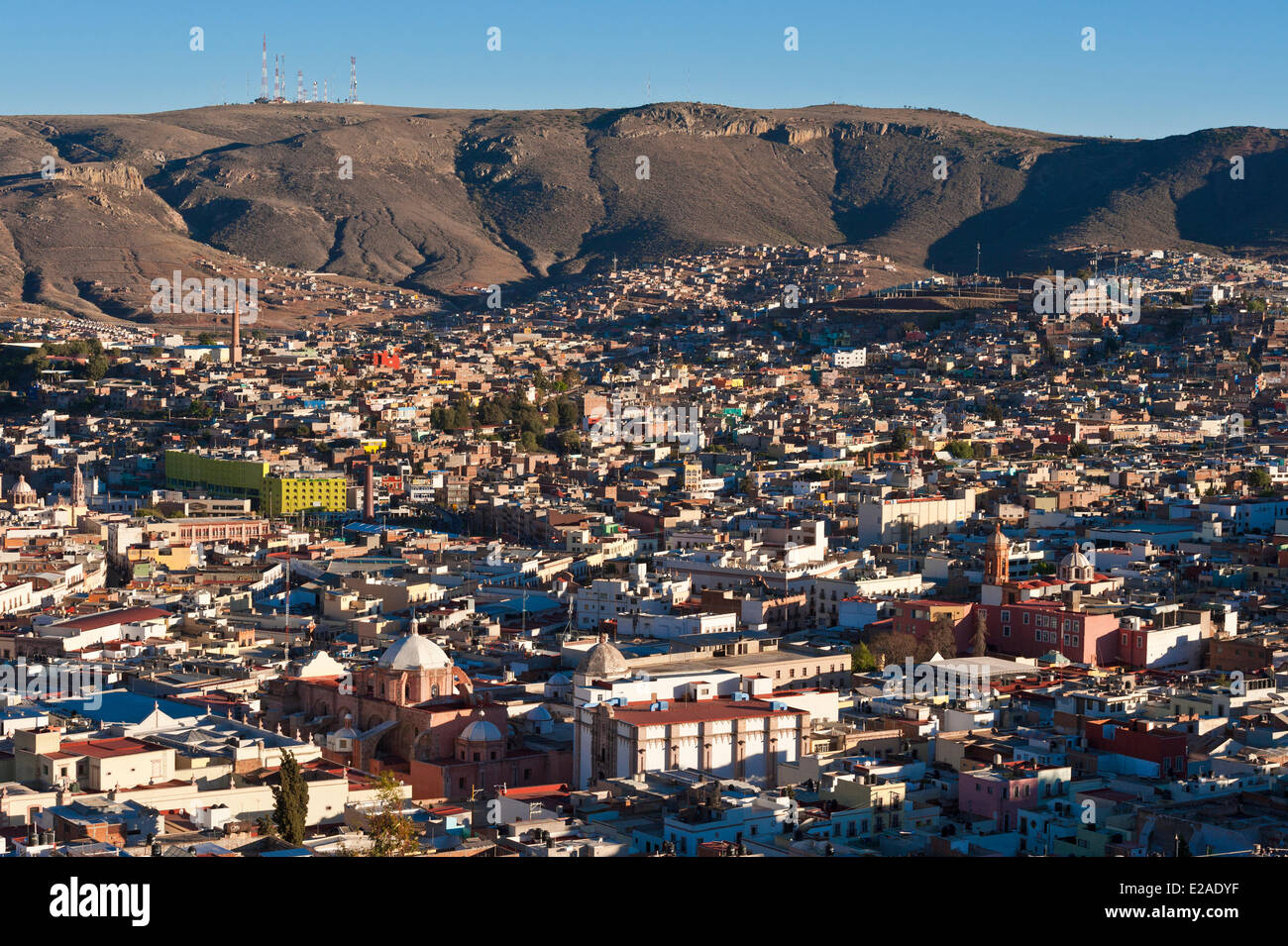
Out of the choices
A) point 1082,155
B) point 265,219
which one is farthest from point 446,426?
point 1082,155

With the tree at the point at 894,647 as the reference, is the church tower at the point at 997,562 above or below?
above

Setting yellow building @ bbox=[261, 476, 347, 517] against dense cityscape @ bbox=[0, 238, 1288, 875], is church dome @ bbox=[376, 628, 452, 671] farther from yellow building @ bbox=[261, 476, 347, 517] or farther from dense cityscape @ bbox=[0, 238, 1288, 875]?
yellow building @ bbox=[261, 476, 347, 517]

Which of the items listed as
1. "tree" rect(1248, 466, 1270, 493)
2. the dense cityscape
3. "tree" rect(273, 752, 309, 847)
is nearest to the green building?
the dense cityscape

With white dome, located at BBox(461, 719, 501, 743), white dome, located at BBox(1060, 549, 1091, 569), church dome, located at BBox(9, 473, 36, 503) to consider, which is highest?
white dome, located at BBox(1060, 549, 1091, 569)

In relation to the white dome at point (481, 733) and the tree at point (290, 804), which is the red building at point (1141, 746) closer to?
the white dome at point (481, 733)

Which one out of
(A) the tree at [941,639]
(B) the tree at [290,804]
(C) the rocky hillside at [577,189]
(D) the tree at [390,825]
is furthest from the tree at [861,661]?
(C) the rocky hillside at [577,189]

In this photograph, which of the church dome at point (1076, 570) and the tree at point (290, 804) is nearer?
the tree at point (290, 804)

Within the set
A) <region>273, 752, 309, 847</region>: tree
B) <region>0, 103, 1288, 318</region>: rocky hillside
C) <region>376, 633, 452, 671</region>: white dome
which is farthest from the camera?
<region>0, 103, 1288, 318</region>: rocky hillside
